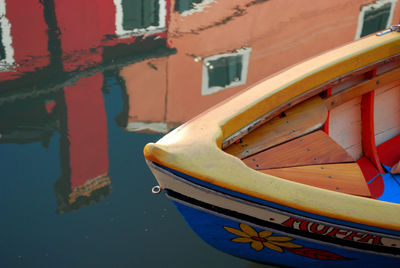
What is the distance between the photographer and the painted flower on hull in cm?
190

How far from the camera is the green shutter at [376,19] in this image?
417cm

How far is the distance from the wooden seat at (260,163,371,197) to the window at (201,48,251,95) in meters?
1.53

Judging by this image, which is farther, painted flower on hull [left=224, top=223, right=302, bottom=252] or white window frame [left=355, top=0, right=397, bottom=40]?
white window frame [left=355, top=0, right=397, bottom=40]

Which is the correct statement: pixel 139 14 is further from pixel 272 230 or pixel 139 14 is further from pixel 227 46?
pixel 272 230

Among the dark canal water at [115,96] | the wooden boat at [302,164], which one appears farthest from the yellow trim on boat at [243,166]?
the dark canal water at [115,96]

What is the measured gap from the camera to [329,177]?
2.00 meters

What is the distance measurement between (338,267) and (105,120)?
1706 mm

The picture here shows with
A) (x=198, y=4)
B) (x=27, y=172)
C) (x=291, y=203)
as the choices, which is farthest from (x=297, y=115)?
(x=198, y=4)

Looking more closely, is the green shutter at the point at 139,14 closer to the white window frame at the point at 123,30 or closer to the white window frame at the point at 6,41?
the white window frame at the point at 123,30

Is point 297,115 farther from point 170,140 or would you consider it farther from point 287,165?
point 170,140

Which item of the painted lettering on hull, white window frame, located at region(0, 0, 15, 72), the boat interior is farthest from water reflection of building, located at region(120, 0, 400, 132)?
the painted lettering on hull

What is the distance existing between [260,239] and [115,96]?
1.67 metres

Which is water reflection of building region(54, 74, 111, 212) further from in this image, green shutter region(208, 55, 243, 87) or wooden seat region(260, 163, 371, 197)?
wooden seat region(260, 163, 371, 197)

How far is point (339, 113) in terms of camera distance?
248 centimetres
